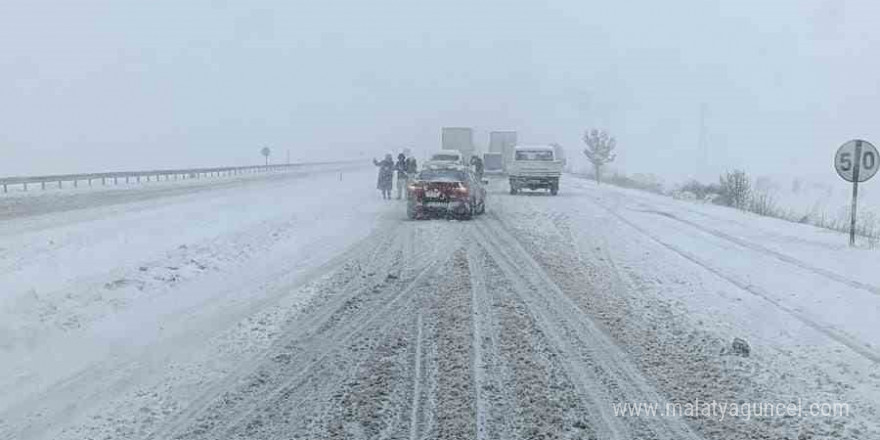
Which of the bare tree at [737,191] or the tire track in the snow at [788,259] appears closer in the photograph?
the tire track in the snow at [788,259]

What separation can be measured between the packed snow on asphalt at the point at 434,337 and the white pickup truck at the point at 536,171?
61.9 feet

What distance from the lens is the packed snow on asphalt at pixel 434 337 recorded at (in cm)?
611

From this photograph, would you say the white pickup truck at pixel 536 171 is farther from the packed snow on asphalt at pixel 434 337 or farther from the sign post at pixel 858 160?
the sign post at pixel 858 160

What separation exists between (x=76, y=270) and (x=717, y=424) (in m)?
10.8

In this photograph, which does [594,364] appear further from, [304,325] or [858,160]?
[858,160]

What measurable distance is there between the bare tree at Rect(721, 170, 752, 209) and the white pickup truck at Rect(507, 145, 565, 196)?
7344 mm

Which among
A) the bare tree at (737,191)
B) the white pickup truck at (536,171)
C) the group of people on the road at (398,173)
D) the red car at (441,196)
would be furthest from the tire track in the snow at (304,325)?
the white pickup truck at (536,171)

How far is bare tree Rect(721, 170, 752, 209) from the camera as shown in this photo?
32675 mm

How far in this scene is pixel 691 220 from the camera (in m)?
23.2

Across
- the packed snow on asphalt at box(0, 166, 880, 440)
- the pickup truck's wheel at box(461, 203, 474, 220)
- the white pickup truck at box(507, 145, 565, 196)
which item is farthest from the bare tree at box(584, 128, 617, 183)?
the packed snow on asphalt at box(0, 166, 880, 440)

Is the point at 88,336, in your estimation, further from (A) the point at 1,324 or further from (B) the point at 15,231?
(B) the point at 15,231

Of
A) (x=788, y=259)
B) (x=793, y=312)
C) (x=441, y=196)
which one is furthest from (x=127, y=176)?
(x=793, y=312)

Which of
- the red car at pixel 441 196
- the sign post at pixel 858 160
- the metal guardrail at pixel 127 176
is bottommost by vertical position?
the metal guardrail at pixel 127 176

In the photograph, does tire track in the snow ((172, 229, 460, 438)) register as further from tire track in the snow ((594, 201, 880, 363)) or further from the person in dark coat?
the person in dark coat
